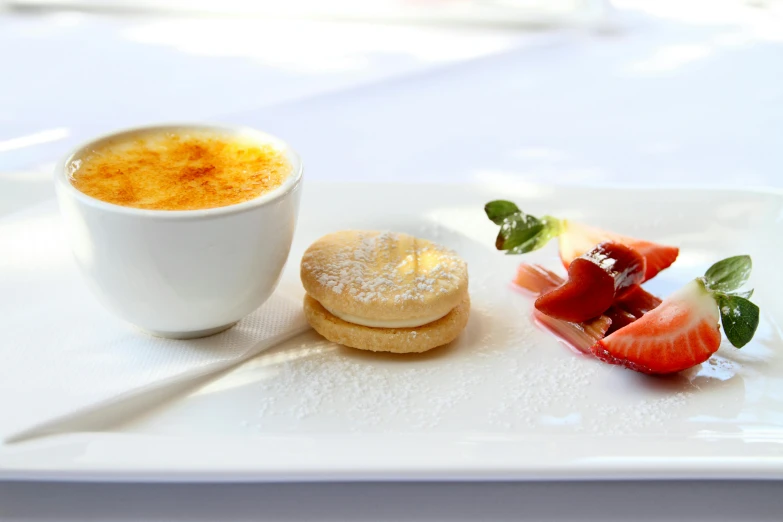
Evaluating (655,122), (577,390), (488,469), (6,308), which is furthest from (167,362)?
(655,122)

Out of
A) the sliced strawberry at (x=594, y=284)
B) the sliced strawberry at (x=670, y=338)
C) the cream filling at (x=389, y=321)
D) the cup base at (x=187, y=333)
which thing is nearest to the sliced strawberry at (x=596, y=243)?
the sliced strawberry at (x=594, y=284)

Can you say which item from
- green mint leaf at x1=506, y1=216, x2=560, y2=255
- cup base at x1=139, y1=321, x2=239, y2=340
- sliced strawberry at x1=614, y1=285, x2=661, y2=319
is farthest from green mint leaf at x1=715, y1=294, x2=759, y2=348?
cup base at x1=139, y1=321, x2=239, y2=340

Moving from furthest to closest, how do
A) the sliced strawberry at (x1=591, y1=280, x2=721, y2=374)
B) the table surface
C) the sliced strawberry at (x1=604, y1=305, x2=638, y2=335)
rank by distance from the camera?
the table surface < the sliced strawberry at (x1=604, y1=305, x2=638, y2=335) < the sliced strawberry at (x1=591, y1=280, x2=721, y2=374)

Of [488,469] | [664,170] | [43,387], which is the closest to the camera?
[488,469]

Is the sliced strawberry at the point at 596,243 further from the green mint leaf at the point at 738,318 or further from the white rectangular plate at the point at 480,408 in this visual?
the green mint leaf at the point at 738,318

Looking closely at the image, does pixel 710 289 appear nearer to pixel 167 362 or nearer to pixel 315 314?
pixel 315 314

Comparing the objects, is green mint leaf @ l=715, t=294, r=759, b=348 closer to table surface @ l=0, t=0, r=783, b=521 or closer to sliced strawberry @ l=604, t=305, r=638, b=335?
sliced strawberry @ l=604, t=305, r=638, b=335

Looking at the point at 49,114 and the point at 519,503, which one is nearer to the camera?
the point at 519,503
